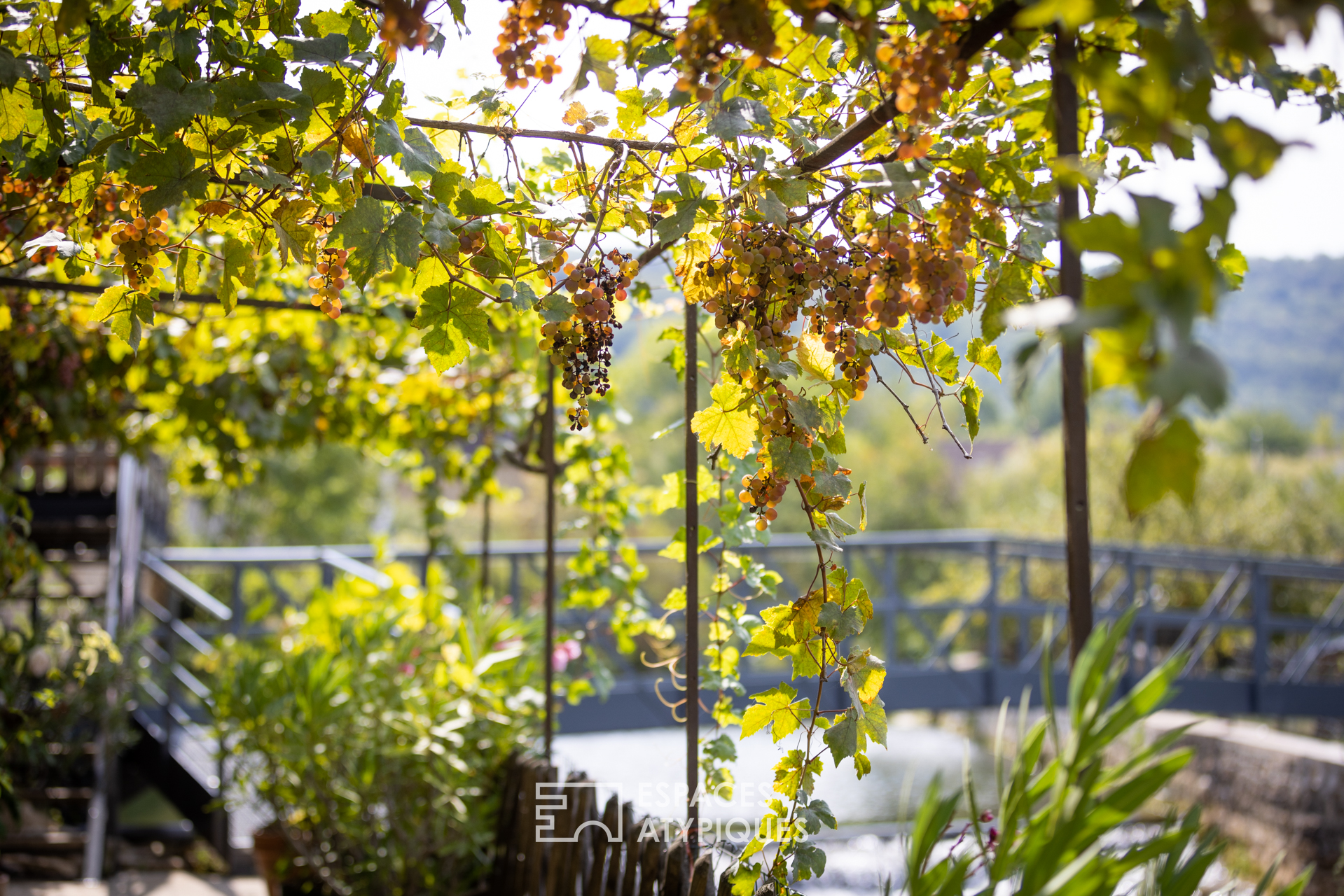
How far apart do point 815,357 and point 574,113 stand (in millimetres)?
455

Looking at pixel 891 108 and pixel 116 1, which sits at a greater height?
pixel 116 1

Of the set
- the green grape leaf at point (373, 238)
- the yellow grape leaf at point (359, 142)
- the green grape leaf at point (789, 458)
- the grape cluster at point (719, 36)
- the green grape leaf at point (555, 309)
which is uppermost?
Answer: the yellow grape leaf at point (359, 142)

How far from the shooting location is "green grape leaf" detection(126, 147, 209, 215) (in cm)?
104

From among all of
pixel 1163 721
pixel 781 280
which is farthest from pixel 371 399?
pixel 1163 721

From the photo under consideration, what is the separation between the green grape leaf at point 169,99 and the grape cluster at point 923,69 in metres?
0.73

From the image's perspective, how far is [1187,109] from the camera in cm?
51

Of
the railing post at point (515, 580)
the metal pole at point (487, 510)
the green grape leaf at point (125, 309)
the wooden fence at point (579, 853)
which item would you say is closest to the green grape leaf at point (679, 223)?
the green grape leaf at point (125, 309)

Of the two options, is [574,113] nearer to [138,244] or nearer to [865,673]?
[138,244]

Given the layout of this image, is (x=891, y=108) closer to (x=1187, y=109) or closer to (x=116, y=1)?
(x=1187, y=109)

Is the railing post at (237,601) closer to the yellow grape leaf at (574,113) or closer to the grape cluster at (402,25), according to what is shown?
the yellow grape leaf at (574,113)

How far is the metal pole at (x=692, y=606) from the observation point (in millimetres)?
1471

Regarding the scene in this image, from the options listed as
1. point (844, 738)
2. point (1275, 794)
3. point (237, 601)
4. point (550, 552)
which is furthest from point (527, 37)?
point (1275, 794)

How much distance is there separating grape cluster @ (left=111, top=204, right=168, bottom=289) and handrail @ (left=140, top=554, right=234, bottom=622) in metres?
2.88

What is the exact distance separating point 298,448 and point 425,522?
1.91 ft
